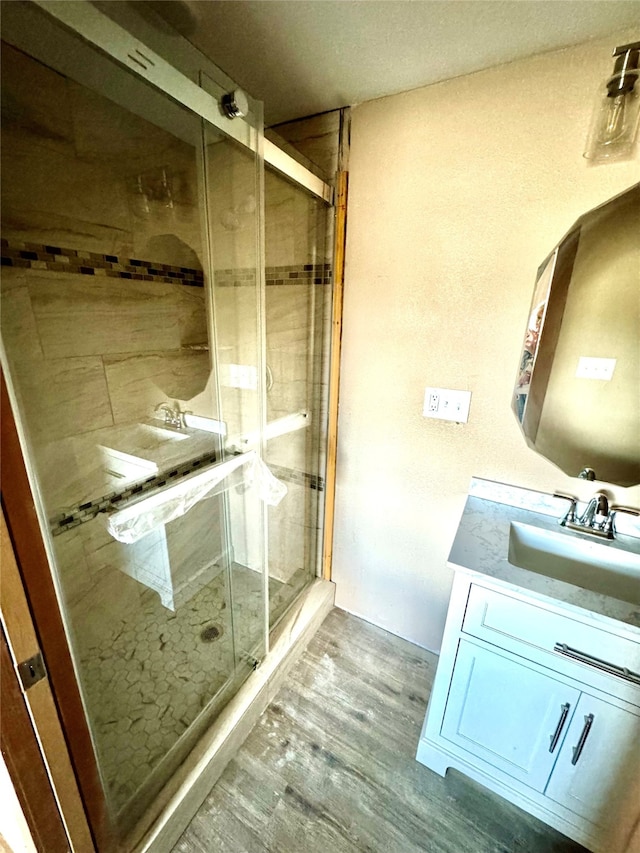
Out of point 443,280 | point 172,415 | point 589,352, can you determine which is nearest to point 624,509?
point 589,352

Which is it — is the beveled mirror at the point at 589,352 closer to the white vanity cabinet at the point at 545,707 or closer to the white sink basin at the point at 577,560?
the white sink basin at the point at 577,560

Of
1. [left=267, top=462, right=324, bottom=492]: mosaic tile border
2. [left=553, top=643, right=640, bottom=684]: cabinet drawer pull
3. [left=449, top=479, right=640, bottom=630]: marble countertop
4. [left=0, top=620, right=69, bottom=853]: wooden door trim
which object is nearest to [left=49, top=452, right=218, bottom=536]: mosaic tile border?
[left=267, top=462, right=324, bottom=492]: mosaic tile border

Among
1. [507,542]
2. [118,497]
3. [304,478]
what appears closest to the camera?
[507,542]

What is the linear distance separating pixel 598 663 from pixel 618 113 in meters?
1.50

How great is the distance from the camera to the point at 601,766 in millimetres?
957

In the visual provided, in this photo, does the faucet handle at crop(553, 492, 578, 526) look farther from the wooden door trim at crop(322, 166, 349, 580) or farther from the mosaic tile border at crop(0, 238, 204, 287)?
the mosaic tile border at crop(0, 238, 204, 287)

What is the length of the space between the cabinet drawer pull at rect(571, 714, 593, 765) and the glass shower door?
112cm

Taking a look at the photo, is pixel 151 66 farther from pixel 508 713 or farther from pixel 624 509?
pixel 508 713

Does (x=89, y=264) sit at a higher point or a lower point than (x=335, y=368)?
higher

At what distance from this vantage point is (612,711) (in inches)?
35.8

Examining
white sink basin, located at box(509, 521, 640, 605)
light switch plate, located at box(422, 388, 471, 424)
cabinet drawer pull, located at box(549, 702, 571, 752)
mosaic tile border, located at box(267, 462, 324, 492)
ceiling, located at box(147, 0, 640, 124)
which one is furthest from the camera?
mosaic tile border, located at box(267, 462, 324, 492)

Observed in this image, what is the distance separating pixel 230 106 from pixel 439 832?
233 centimetres

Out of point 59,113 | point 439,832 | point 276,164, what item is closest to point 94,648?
point 439,832

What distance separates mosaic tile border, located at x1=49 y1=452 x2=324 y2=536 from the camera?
1200mm
